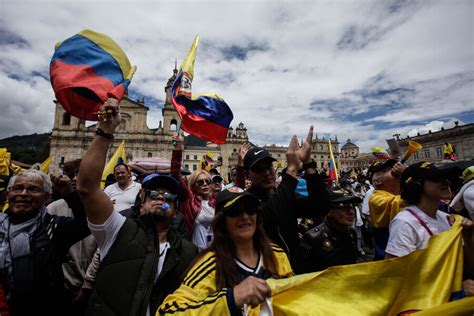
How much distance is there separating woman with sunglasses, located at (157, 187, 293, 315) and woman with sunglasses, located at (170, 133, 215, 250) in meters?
1.67

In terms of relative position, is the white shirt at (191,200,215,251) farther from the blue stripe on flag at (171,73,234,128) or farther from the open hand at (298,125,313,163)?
the blue stripe on flag at (171,73,234,128)

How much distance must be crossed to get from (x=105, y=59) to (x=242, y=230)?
99.2 inches

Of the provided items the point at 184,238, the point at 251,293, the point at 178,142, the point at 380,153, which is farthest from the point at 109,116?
the point at 380,153

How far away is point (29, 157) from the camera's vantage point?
58.2 meters

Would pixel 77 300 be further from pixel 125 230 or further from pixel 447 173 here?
pixel 447 173

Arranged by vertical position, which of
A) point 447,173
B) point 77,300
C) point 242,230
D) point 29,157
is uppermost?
point 29,157

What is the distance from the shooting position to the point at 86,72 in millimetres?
2729

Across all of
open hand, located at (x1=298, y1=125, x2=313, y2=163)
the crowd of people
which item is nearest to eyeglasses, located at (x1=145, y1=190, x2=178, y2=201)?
the crowd of people

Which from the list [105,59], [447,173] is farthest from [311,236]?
[105,59]

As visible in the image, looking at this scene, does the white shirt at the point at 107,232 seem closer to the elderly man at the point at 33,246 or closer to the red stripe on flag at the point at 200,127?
the elderly man at the point at 33,246

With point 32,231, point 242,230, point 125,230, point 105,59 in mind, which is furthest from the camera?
point 105,59

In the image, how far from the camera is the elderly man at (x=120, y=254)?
72.1 inches

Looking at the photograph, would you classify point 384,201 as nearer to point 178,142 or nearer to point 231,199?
point 231,199

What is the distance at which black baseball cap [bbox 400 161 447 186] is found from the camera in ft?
8.14
